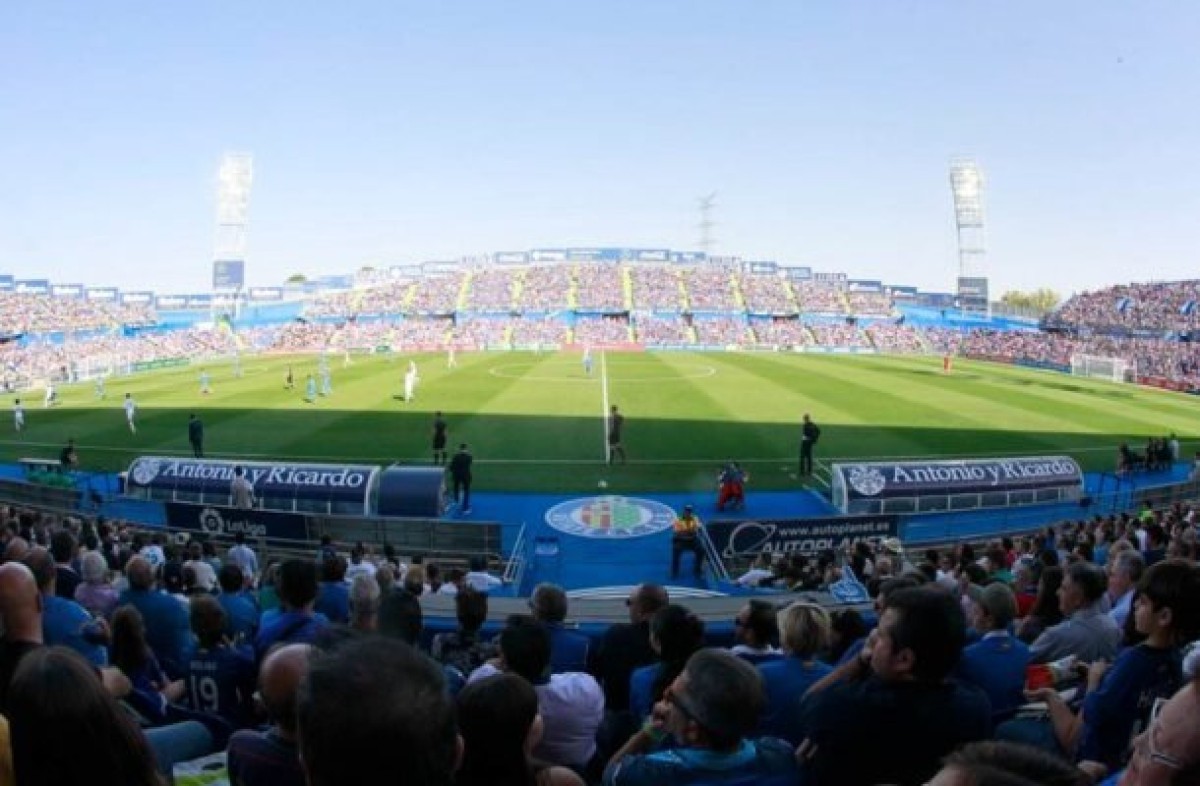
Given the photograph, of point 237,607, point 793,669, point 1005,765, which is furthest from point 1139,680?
point 237,607

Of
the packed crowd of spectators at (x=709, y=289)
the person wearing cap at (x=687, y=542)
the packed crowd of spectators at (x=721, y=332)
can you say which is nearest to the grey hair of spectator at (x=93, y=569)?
the person wearing cap at (x=687, y=542)

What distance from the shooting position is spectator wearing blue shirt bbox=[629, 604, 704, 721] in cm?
484

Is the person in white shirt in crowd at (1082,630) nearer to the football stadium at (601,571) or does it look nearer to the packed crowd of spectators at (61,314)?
the football stadium at (601,571)

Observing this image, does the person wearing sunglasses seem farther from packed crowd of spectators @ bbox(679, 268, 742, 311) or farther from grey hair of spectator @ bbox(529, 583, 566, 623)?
packed crowd of spectators @ bbox(679, 268, 742, 311)

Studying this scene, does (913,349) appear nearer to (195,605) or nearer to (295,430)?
(295,430)

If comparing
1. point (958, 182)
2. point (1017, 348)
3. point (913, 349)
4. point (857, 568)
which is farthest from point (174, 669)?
point (958, 182)

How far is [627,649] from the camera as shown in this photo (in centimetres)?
609

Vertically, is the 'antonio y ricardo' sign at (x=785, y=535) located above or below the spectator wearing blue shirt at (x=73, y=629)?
below

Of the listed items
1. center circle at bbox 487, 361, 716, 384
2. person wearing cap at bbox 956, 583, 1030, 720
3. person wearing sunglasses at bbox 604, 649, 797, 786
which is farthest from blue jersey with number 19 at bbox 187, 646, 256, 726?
center circle at bbox 487, 361, 716, 384

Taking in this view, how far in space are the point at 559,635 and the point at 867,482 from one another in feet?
51.0

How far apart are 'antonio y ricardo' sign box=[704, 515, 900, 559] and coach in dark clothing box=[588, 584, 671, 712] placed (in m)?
10.4

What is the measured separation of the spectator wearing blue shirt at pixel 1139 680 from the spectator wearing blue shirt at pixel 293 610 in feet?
14.9

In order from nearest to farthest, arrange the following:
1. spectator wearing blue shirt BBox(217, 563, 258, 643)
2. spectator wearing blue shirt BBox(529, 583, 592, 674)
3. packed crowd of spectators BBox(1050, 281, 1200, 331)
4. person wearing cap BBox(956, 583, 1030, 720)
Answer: person wearing cap BBox(956, 583, 1030, 720) < spectator wearing blue shirt BBox(529, 583, 592, 674) < spectator wearing blue shirt BBox(217, 563, 258, 643) < packed crowd of spectators BBox(1050, 281, 1200, 331)

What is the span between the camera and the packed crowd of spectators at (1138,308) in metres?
68.4
